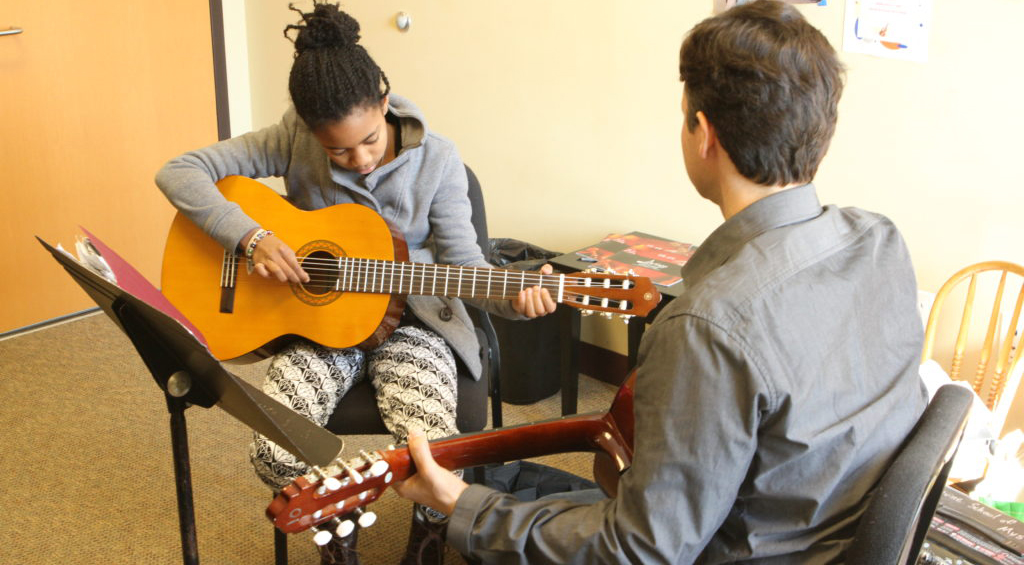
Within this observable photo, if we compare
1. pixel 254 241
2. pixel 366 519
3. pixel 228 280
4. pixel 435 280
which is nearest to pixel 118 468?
pixel 228 280

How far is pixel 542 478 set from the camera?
2023mm

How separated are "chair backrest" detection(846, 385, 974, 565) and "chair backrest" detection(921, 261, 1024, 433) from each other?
0.91 metres

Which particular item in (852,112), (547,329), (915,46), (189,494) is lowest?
(547,329)

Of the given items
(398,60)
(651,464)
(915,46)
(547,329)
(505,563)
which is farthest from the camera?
(398,60)

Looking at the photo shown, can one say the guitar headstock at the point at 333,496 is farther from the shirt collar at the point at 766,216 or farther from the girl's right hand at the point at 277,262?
the girl's right hand at the point at 277,262

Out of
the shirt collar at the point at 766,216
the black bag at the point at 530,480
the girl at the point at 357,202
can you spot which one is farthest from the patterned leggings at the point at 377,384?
the shirt collar at the point at 766,216

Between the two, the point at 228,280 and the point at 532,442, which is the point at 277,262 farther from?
the point at 532,442

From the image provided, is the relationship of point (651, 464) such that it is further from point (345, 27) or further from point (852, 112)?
point (852, 112)

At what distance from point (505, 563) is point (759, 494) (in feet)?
1.04

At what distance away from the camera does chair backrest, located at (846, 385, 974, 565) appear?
862 mm

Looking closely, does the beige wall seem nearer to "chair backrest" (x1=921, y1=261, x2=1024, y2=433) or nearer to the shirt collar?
"chair backrest" (x1=921, y1=261, x2=1024, y2=433)

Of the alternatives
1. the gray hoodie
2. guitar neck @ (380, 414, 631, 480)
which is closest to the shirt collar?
guitar neck @ (380, 414, 631, 480)

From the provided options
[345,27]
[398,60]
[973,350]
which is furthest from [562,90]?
[973,350]

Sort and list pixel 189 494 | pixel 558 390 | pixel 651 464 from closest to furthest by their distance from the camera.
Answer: pixel 651 464, pixel 189 494, pixel 558 390
